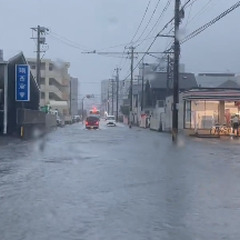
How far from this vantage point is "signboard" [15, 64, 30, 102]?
3778 cm

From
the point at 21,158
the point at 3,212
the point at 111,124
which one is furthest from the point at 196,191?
the point at 111,124

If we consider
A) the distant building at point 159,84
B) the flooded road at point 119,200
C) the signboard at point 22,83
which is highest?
the distant building at point 159,84

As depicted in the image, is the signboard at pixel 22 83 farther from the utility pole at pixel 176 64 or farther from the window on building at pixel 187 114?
the window on building at pixel 187 114

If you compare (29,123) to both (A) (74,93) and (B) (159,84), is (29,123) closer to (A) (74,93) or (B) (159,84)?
(B) (159,84)

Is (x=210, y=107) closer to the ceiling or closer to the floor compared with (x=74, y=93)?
closer to the floor

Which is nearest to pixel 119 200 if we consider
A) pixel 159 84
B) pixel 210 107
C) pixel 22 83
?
pixel 22 83

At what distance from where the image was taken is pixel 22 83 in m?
37.9

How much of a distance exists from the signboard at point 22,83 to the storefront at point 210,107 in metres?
14.3

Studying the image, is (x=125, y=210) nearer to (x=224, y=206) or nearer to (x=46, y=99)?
(x=224, y=206)

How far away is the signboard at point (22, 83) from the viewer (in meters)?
37.8

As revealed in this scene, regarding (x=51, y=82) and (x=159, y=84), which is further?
(x=51, y=82)

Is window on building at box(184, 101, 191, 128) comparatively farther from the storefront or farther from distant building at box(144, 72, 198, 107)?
distant building at box(144, 72, 198, 107)

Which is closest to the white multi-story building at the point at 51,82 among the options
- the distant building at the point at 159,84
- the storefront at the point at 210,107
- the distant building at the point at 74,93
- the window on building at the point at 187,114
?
the distant building at the point at 159,84

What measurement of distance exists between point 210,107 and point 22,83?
53.9 ft
